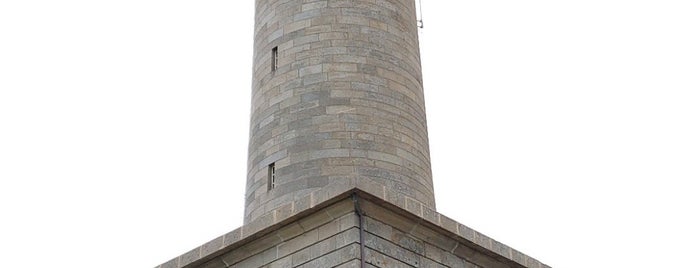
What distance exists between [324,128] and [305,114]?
0.39 meters

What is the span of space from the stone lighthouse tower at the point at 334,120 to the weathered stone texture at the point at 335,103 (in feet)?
0.05

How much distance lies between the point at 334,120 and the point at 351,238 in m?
4.15

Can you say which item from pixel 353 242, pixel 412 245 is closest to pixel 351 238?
pixel 353 242

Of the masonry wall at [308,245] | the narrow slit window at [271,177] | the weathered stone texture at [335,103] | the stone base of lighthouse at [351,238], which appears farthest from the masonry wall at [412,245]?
the narrow slit window at [271,177]

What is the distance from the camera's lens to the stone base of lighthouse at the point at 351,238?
9570 millimetres

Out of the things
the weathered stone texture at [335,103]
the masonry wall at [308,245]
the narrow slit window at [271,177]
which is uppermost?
the weathered stone texture at [335,103]

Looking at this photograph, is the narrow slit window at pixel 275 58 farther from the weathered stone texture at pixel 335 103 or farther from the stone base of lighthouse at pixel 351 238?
the stone base of lighthouse at pixel 351 238

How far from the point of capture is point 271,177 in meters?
13.6

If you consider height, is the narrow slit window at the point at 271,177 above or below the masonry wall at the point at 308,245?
above

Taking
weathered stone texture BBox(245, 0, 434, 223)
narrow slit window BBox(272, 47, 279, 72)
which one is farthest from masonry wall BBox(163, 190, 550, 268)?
narrow slit window BBox(272, 47, 279, 72)

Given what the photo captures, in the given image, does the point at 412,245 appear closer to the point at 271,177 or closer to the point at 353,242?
the point at 353,242

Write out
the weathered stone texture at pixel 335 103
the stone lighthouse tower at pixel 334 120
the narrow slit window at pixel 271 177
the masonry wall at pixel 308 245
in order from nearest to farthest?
the masonry wall at pixel 308 245 → the stone lighthouse tower at pixel 334 120 → the weathered stone texture at pixel 335 103 → the narrow slit window at pixel 271 177

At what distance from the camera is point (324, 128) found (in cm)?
1347

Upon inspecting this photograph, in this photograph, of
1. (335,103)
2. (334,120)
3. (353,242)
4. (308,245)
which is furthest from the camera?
(335,103)
